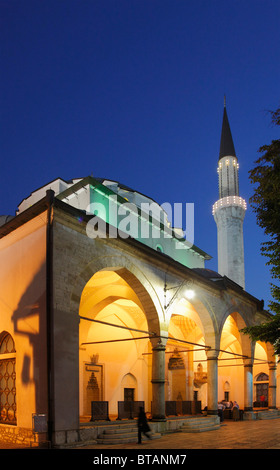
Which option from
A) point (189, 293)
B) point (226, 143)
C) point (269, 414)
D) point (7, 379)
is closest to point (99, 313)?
point (189, 293)

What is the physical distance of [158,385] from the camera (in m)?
12.5

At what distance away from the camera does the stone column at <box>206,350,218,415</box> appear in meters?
15.4

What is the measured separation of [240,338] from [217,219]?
43.6 feet

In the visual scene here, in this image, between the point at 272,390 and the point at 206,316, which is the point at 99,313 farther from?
the point at 272,390

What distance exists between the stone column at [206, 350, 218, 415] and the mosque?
3 centimetres

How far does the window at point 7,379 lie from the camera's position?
10281 millimetres

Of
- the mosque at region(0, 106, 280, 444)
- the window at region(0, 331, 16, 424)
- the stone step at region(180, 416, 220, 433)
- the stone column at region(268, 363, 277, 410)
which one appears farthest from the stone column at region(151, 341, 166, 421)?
the stone column at region(268, 363, 277, 410)

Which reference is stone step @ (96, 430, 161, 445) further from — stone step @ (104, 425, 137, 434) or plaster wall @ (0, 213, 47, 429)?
plaster wall @ (0, 213, 47, 429)

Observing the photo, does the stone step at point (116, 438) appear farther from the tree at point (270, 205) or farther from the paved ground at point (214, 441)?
the tree at point (270, 205)

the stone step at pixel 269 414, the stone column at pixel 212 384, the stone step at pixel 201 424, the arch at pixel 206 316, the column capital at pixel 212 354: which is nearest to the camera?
the stone step at pixel 201 424

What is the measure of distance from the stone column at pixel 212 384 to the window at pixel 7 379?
752 centimetres

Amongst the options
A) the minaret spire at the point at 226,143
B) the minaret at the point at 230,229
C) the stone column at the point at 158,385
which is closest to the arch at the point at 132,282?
the stone column at the point at 158,385

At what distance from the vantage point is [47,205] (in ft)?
32.1
